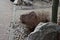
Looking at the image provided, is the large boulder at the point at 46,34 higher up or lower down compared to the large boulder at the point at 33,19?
higher up

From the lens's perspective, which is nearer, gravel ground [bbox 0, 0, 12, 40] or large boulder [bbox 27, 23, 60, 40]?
large boulder [bbox 27, 23, 60, 40]

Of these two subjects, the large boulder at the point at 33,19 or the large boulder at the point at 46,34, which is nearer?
the large boulder at the point at 46,34

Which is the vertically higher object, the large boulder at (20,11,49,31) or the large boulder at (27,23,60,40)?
the large boulder at (27,23,60,40)

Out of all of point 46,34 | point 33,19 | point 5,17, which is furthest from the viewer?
point 5,17

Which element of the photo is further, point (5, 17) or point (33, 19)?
point (5, 17)

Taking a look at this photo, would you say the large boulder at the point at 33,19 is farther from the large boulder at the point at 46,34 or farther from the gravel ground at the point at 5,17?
the large boulder at the point at 46,34

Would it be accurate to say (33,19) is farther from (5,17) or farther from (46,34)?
(46,34)

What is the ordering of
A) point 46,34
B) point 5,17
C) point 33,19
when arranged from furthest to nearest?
point 5,17 → point 33,19 → point 46,34

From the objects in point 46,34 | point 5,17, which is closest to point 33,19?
point 5,17

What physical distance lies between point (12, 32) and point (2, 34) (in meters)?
0.19

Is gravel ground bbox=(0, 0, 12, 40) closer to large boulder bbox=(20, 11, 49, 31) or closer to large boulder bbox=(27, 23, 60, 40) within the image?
large boulder bbox=(20, 11, 49, 31)

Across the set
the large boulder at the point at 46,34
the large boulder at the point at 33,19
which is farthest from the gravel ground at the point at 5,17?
the large boulder at the point at 46,34

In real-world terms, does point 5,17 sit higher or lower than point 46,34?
lower

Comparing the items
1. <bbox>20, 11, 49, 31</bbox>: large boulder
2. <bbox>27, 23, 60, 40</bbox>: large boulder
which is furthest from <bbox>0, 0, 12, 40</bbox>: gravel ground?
<bbox>27, 23, 60, 40</bbox>: large boulder
